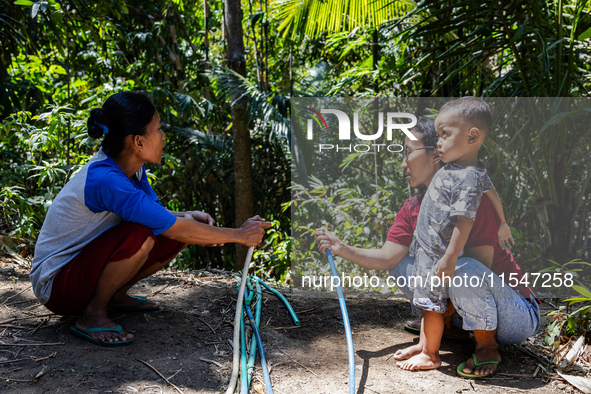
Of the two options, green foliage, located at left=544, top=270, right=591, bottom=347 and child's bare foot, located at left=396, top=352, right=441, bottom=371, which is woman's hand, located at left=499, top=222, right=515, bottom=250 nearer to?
green foliage, located at left=544, top=270, right=591, bottom=347

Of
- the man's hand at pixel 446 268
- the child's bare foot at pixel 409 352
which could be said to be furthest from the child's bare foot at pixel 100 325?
the man's hand at pixel 446 268

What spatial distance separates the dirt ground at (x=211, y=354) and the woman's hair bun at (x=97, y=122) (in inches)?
35.8

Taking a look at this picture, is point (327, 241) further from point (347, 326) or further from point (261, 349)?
point (261, 349)

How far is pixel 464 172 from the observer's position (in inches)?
83.0

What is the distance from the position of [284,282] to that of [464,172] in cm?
281

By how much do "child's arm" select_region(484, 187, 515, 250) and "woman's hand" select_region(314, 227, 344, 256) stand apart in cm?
71

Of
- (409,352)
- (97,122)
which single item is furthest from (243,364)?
(97,122)

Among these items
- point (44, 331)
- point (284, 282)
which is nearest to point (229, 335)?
point (44, 331)

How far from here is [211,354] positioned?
7.06ft

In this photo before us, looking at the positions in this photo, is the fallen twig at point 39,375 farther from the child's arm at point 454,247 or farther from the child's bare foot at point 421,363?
the child's arm at point 454,247

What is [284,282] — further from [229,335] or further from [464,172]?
[464,172]

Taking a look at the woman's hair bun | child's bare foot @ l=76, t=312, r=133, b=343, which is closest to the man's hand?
child's bare foot @ l=76, t=312, r=133, b=343

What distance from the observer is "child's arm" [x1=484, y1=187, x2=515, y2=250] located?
84.9 inches

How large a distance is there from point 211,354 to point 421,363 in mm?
927
